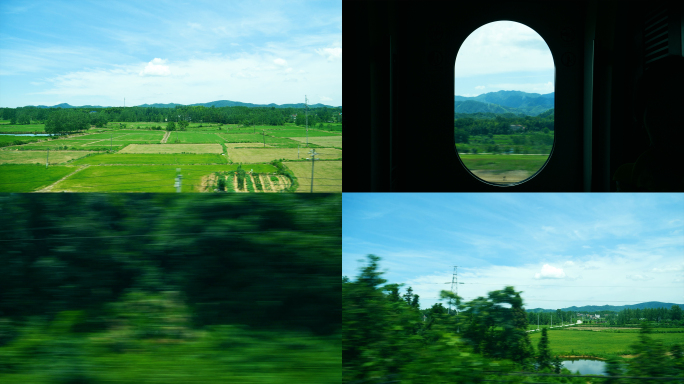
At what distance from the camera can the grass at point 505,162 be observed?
176 inches

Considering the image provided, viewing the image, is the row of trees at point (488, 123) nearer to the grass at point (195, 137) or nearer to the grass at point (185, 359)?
the grass at point (185, 359)

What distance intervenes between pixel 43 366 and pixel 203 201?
0.96 meters

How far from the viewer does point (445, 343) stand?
226 cm

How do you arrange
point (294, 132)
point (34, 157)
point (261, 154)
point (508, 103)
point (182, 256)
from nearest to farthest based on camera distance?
point (182, 256) < point (508, 103) < point (294, 132) < point (34, 157) < point (261, 154)

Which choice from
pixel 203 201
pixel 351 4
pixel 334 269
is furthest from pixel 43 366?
pixel 351 4

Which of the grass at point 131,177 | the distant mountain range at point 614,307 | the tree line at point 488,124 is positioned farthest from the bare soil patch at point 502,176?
the grass at point 131,177

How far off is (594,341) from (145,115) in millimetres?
10253

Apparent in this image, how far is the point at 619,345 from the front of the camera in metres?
2.21

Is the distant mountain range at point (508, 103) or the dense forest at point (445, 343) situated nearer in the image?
the dense forest at point (445, 343)

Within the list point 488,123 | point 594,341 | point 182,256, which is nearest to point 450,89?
point 488,123

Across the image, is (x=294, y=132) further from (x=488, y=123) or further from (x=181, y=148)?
(x=488, y=123)

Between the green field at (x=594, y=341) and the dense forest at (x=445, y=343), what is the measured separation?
0.12 feet

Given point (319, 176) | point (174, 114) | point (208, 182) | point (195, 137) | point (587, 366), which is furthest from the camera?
point (195, 137)

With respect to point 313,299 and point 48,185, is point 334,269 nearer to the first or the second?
point 313,299
